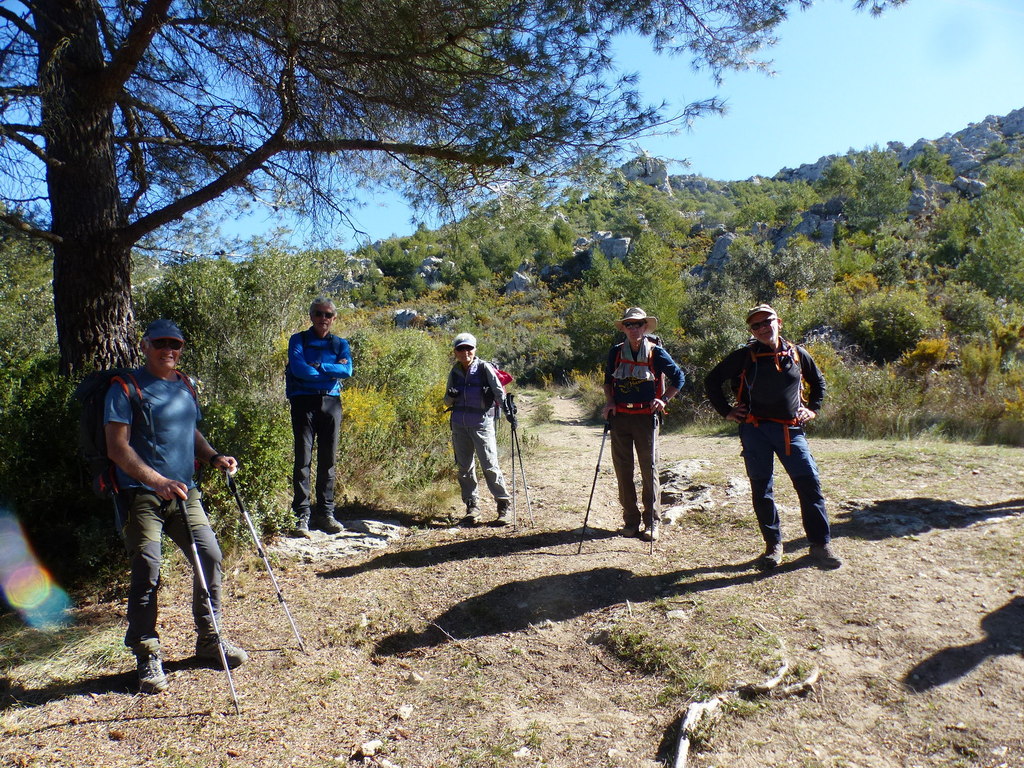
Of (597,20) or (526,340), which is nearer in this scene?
(597,20)

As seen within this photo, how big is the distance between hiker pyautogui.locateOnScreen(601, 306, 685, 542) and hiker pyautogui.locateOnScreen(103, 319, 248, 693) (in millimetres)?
2990

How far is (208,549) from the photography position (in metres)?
3.46

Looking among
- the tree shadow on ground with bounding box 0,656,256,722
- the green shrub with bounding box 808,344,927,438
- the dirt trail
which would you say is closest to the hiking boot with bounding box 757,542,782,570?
the dirt trail

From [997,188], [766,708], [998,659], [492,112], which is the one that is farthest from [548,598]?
[997,188]

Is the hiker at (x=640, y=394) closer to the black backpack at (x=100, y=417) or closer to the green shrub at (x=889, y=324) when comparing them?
the black backpack at (x=100, y=417)

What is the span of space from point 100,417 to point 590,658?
291 cm

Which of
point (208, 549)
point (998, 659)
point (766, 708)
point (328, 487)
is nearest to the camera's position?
point (766, 708)

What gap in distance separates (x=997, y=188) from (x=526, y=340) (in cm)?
4068

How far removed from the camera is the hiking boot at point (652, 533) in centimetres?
520

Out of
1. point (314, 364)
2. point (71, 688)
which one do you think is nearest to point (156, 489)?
point (71, 688)

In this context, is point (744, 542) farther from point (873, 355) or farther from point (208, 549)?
point (873, 355)

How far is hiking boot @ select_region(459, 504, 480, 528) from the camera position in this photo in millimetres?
6062

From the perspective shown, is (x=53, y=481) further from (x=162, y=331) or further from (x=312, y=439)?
(x=312, y=439)

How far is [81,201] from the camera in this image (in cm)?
450
